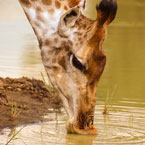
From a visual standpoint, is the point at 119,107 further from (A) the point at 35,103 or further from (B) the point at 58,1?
(B) the point at 58,1

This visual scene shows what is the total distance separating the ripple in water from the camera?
19.1 feet

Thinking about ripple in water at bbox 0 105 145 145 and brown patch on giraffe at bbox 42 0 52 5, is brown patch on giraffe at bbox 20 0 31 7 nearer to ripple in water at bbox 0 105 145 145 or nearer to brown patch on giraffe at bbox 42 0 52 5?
brown patch on giraffe at bbox 42 0 52 5

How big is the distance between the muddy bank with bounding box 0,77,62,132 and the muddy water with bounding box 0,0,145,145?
0.16 metres

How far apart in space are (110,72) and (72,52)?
3.08 metres

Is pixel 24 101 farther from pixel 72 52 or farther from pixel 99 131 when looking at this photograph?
pixel 72 52

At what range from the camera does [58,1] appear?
607cm

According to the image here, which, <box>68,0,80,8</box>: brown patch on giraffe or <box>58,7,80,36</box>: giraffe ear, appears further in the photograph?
<box>68,0,80,8</box>: brown patch on giraffe

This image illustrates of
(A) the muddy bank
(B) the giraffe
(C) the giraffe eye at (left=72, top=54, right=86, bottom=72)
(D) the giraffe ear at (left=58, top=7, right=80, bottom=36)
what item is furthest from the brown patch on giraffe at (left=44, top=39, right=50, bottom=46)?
(A) the muddy bank

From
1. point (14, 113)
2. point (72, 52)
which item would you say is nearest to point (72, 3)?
point (72, 52)

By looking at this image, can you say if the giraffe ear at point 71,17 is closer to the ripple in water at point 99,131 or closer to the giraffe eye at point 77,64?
the giraffe eye at point 77,64

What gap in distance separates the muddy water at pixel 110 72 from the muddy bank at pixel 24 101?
159mm

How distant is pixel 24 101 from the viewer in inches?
276

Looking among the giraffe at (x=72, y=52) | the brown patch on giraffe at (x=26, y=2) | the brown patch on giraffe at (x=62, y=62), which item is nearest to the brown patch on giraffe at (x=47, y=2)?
the giraffe at (x=72, y=52)

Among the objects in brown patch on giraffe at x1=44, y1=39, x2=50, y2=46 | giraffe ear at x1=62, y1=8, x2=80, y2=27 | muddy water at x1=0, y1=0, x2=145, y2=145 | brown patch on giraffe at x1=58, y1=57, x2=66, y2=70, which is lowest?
muddy water at x1=0, y1=0, x2=145, y2=145
